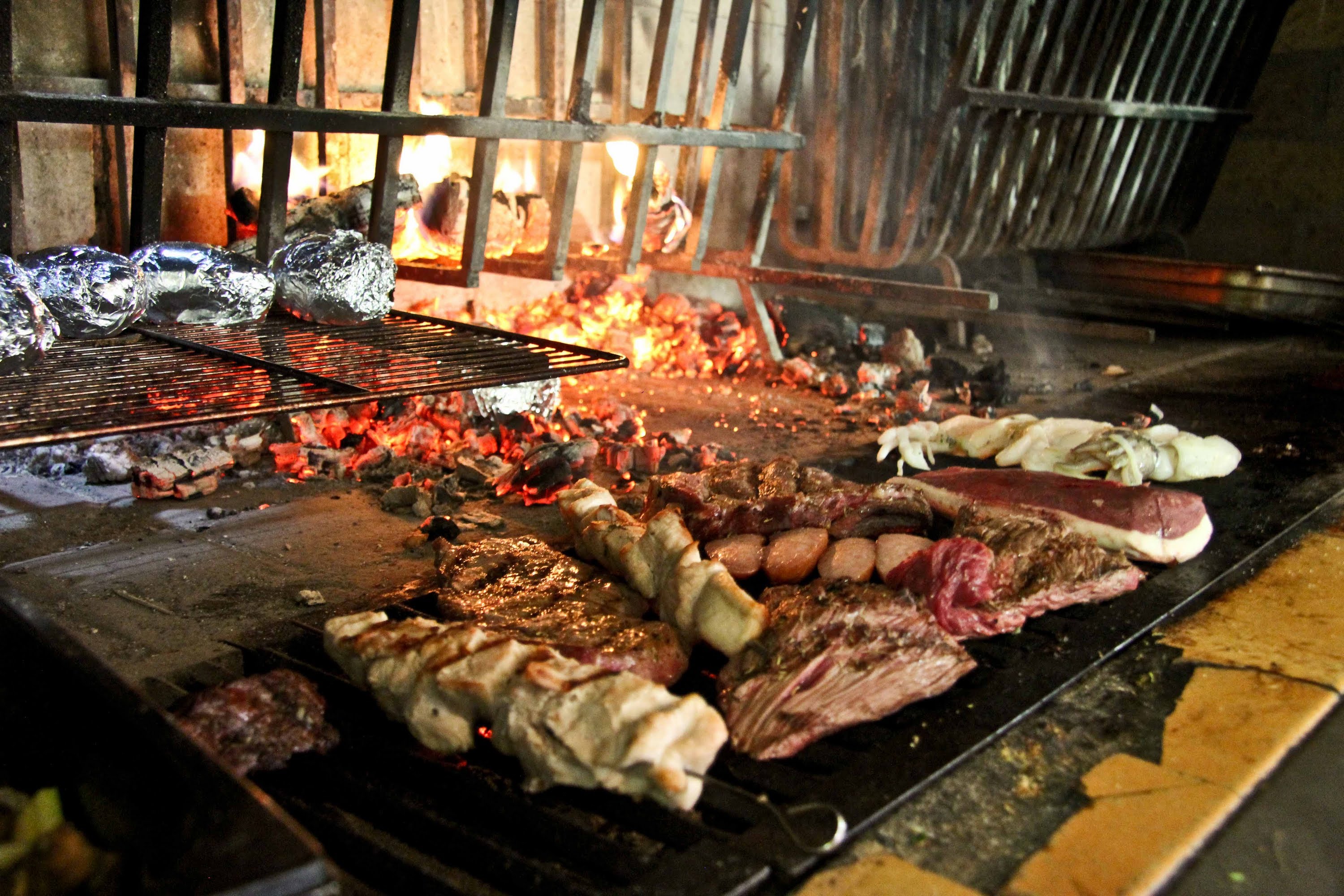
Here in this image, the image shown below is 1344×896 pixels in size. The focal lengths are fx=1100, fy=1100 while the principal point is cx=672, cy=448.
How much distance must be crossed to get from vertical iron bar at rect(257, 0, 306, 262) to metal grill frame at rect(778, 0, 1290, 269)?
4.90 m

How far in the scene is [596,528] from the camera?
12.1ft

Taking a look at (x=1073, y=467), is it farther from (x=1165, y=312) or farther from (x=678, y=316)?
(x=1165, y=312)

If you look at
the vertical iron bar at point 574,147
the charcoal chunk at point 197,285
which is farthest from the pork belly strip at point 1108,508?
the vertical iron bar at point 574,147

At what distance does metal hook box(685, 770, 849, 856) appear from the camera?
7.64 feet

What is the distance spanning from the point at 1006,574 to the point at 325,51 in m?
5.03

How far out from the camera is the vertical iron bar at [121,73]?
17.6ft

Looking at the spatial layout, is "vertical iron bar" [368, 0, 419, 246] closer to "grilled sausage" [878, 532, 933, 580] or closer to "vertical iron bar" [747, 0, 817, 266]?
"grilled sausage" [878, 532, 933, 580]

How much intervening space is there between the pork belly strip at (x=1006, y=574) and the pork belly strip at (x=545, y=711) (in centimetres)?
118

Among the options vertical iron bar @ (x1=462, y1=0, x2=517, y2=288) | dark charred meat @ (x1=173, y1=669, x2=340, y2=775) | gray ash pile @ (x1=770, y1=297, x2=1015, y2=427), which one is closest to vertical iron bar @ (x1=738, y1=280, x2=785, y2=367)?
gray ash pile @ (x1=770, y1=297, x2=1015, y2=427)

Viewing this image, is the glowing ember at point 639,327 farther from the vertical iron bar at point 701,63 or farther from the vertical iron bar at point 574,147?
the vertical iron bar at point 701,63

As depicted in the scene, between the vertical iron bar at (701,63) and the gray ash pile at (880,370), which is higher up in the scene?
the vertical iron bar at (701,63)

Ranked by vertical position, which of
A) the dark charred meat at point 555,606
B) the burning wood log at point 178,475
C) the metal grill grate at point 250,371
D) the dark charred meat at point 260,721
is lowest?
the burning wood log at point 178,475

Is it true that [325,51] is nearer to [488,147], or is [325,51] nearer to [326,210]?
[326,210]

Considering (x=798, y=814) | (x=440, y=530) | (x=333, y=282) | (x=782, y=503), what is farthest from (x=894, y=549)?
(x=333, y=282)
